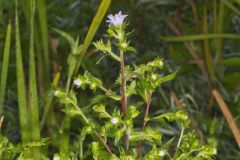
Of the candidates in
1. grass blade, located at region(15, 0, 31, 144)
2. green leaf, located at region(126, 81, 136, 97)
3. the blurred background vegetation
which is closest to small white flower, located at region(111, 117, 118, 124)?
green leaf, located at region(126, 81, 136, 97)

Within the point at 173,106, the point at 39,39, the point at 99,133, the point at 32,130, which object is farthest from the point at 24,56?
the point at 99,133

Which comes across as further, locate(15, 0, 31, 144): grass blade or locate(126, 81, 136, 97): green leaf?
locate(15, 0, 31, 144): grass blade

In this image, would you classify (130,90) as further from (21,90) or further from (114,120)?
(21,90)

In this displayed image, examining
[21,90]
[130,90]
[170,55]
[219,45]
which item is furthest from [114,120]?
[170,55]

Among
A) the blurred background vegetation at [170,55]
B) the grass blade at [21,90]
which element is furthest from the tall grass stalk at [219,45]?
the grass blade at [21,90]

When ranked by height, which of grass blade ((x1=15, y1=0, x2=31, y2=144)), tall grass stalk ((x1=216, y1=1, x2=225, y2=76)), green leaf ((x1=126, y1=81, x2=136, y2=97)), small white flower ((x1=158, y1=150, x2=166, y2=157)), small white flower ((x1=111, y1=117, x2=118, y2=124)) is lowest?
small white flower ((x1=158, y1=150, x2=166, y2=157))

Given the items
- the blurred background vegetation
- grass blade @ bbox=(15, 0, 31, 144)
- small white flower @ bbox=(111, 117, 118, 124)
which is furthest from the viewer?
the blurred background vegetation

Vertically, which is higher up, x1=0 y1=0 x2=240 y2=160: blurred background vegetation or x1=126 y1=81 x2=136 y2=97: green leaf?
x1=0 y1=0 x2=240 y2=160: blurred background vegetation

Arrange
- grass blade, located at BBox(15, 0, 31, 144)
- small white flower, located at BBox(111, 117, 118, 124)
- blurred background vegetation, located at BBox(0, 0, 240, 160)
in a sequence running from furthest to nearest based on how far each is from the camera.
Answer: blurred background vegetation, located at BBox(0, 0, 240, 160) → grass blade, located at BBox(15, 0, 31, 144) → small white flower, located at BBox(111, 117, 118, 124)

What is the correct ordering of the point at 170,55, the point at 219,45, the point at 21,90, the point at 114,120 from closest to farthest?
the point at 114,120, the point at 21,90, the point at 219,45, the point at 170,55

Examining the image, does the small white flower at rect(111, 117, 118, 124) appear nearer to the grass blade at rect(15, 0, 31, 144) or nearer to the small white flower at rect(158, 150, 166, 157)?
the small white flower at rect(158, 150, 166, 157)
